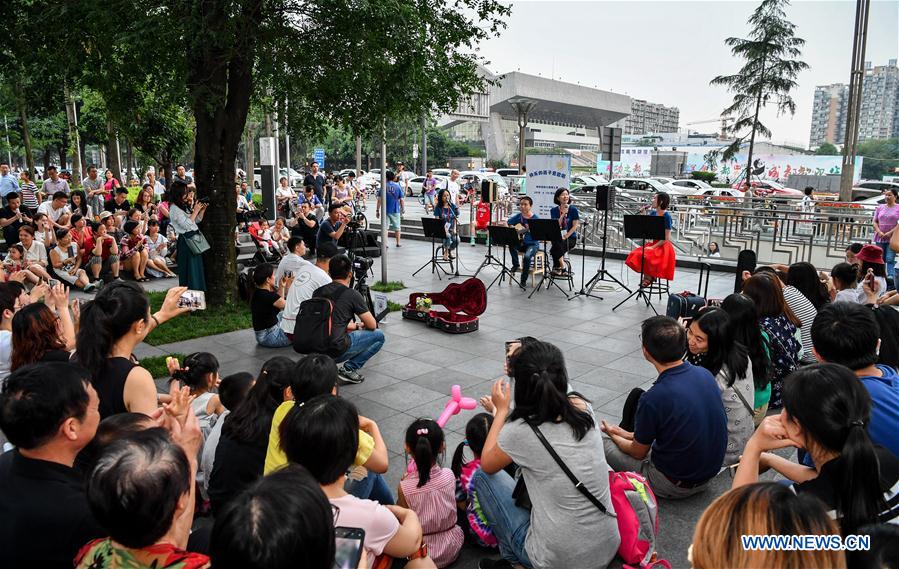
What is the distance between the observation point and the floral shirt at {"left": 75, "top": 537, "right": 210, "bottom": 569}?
177 cm

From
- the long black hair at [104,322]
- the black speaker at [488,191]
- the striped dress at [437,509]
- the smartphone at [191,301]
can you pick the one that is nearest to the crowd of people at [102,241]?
the smartphone at [191,301]

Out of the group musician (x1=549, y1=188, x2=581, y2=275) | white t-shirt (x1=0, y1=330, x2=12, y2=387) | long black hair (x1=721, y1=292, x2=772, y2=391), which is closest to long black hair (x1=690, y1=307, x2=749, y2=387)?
long black hair (x1=721, y1=292, x2=772, y2=391)

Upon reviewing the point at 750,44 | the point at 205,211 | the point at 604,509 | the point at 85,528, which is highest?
the point at 750,44

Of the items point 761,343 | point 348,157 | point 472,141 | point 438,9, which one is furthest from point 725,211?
point 472,141

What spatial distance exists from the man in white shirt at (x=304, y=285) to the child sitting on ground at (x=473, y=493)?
3267mm

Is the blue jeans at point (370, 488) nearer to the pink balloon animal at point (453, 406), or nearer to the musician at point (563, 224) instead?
the pink balloon animal at point (453, 406)

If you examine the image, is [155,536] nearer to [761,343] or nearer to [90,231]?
[761,343]

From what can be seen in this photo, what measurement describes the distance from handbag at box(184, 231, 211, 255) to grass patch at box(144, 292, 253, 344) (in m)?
0.90

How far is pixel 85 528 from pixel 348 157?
65.6 m

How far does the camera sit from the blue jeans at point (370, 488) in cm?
324

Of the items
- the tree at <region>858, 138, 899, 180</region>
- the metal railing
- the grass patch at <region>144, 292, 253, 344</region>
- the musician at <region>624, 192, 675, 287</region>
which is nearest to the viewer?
the grass patch at <region>144, 292, 253, 344</region>

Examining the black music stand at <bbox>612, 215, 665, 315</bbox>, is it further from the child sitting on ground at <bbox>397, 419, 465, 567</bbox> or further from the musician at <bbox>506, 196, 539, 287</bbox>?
the child sitting on ground at <bbox>397, 419, 465, 567</bbox>

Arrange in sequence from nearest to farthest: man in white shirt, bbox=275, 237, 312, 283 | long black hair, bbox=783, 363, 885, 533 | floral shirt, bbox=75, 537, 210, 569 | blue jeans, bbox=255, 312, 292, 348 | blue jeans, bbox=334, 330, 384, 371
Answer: floral shirt, bbox=75, 537, 210, 569, long black hair, bbox=783, 363, 885, 533, blue jeans, bbox=334, 330, 384, 371, man in white shirt, bbox=275, 237, 312, 283, blue jeans, bbox=255, 312, 292, 348

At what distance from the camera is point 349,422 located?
2.47m
